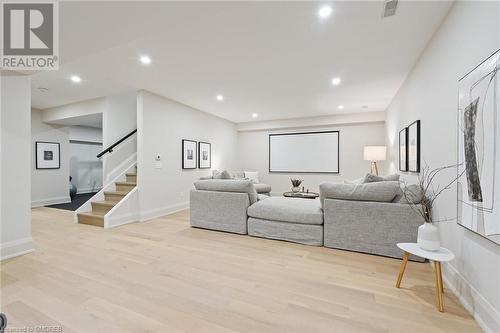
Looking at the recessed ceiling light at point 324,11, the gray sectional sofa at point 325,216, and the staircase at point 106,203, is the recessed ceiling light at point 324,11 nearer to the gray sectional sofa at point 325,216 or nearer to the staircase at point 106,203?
the gray sectional sofa at point 325,216

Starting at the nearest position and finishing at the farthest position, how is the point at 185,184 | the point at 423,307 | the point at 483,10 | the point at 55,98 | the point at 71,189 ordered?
the point at 483,10 → the point at 423,307 → the point at 55,98 → the point at 185,184 → the point at 71,189

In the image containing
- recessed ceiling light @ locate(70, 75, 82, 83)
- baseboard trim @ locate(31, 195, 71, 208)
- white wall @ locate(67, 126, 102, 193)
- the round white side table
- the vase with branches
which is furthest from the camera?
white wall @ locate(67, 126, 102, 193)

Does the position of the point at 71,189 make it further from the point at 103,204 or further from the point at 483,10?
the point at 483,10

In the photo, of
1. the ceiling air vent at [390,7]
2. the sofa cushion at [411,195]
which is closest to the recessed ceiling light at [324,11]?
the ceiling air vent at [390,7]

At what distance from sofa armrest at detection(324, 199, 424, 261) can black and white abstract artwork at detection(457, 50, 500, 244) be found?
2.40 feet

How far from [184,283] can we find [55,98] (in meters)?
5.25

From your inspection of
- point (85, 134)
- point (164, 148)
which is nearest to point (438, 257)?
point (164, 148)

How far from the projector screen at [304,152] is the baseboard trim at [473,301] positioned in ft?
15.1

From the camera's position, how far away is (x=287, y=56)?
2836 mm

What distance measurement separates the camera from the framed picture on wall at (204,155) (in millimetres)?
5720

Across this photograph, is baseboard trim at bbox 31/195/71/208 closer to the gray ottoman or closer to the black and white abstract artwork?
the gray ottoman

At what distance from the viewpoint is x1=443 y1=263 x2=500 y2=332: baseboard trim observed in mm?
1326

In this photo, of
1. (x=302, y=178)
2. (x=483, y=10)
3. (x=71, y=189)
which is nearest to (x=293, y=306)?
(x=483, y=10)

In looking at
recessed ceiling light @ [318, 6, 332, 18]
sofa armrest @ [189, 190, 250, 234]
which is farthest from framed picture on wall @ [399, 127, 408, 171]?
sofa armrest @ [189, 190, 250, 234]
